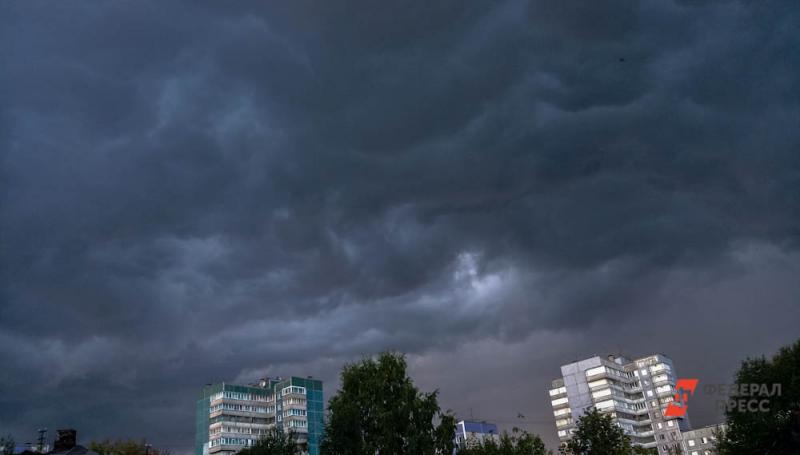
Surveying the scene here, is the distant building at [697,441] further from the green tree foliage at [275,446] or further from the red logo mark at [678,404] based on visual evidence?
the green tree foliage at [275,446]

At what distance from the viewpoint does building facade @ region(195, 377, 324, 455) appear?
16950 centimetres

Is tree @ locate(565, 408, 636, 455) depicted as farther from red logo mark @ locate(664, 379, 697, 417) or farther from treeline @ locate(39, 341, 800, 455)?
red logo mark @ locate(664, 379, 697, 417)

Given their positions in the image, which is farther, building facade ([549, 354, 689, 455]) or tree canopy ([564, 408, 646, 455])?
building facade ([549, 354, 689, 455])

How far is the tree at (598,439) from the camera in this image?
213 feet

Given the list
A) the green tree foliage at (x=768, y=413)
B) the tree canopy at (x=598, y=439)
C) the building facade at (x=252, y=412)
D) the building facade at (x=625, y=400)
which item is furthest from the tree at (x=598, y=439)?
the building facade at (x=625, y=400)

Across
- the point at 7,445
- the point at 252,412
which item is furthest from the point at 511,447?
the point at 252,412

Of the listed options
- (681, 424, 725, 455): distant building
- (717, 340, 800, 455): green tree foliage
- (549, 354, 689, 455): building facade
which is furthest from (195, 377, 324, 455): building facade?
(717, 340, 800, 455): green tree foliage

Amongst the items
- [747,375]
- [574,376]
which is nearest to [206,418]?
[574,376]

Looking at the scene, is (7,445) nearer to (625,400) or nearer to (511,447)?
(511,447)

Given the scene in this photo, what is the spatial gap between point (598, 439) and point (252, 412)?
132 meters

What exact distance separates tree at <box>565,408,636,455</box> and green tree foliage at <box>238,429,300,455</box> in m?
30.4

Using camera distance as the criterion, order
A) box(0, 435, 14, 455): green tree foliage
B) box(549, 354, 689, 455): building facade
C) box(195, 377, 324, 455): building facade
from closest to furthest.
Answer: box(0, 435, 14, 455): green tree foliage
box(195, 377, 324, 455): building facade
box(549, 354, 689, 455): building facade

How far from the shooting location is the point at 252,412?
17750 cm

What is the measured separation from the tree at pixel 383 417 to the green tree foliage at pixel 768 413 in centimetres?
3014
